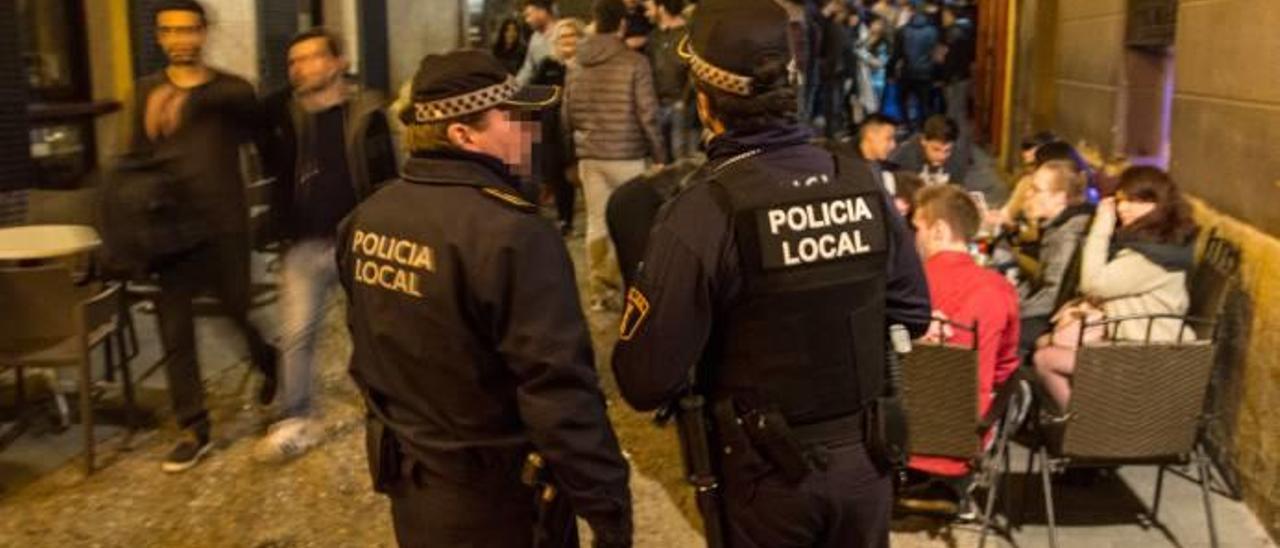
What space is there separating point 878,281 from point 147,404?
4283mm

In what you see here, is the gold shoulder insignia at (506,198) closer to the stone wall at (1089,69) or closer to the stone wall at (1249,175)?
the stone wall at (1249,175)

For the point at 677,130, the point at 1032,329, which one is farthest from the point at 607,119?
the point at 1032,329

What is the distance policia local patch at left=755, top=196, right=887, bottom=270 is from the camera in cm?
258

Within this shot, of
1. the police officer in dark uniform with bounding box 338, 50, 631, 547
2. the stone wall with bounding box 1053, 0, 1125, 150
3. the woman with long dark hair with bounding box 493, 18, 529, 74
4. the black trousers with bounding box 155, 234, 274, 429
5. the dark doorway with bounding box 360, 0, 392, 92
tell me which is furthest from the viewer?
the dark doorway with bounding box 360, 0, 392, 92

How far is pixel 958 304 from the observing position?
4383mm

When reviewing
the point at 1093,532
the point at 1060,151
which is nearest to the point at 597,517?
the point at 1093,532

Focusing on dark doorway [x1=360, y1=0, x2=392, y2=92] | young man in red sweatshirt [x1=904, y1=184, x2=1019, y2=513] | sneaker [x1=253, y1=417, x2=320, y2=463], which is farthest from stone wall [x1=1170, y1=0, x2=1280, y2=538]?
dark doorway [x1=360, y1=0, x2=392, y2=92]

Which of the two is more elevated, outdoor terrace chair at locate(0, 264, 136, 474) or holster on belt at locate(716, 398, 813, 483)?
holster on belt at locate(716, 398, 813, 483)

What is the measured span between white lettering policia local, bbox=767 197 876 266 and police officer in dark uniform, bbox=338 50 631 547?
0.44m

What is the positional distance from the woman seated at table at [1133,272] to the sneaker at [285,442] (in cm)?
296

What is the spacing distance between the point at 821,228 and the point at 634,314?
0.42 metres

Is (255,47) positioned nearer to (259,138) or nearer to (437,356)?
(259,138)

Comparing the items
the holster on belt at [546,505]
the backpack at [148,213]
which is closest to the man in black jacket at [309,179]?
the backpack at [148,213]

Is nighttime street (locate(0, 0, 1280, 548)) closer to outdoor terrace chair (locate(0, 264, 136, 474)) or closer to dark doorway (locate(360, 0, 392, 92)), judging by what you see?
outdoor terrace chair (locate(0, 264, 136, 474))
